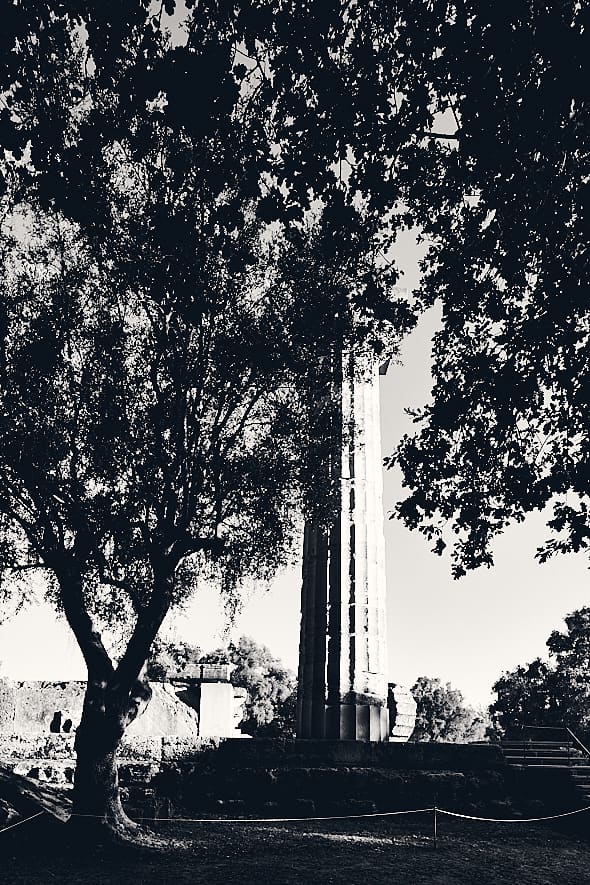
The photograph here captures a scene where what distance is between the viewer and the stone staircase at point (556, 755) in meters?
12.4

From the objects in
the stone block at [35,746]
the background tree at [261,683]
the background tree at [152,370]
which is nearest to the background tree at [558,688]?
the background tree at [261,683]

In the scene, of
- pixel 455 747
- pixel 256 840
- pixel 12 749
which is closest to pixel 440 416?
pixel 256 840

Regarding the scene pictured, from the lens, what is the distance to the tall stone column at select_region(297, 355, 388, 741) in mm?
14125

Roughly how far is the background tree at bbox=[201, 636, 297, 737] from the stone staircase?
1018 inches

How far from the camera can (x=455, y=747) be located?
1316 cm

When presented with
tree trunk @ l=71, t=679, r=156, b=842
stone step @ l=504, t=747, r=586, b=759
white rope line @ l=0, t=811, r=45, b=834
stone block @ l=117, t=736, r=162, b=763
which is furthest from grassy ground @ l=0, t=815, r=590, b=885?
stone step @ l=504, t=747, r=586, b=759

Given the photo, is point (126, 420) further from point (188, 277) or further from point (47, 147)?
point (47, 147)

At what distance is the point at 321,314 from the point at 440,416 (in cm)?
345

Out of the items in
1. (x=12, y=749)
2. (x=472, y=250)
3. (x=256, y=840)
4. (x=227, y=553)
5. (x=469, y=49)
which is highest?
(x=469, y=49)

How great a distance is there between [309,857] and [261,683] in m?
41.7

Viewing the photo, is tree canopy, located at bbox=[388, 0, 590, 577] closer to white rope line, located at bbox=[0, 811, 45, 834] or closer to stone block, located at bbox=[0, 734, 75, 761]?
white rope line, located at bbox=[0, 811, 45, 834]

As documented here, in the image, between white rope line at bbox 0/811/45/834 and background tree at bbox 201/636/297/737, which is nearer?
white rope line at bbox 0/811/45/834

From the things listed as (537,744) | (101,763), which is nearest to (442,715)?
(537,744)

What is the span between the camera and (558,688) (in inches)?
1142
